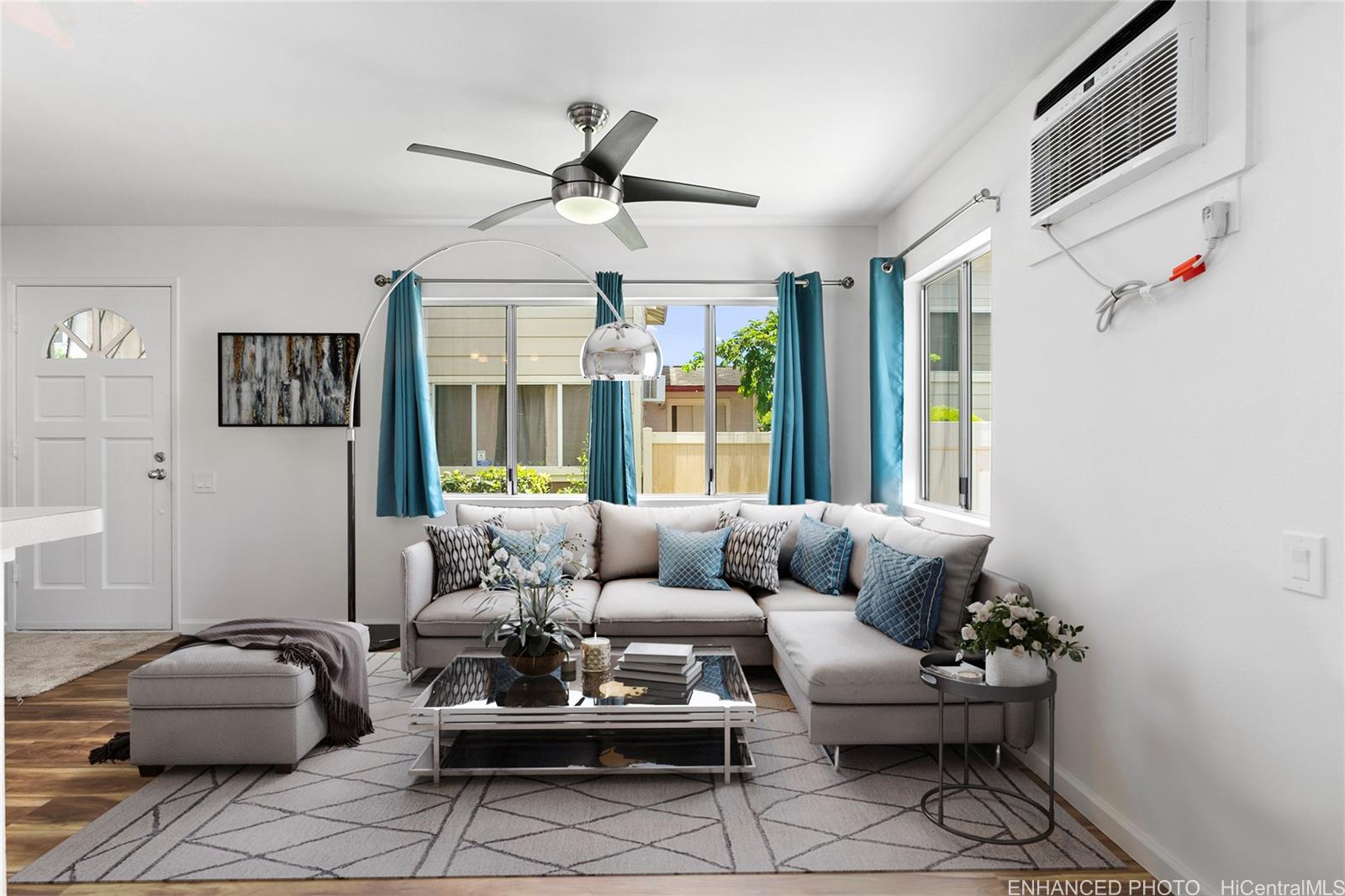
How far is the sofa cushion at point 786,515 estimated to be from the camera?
14.6 feet

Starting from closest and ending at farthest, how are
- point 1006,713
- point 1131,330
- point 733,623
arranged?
point 1131,330
point 1006,713
point 733,623

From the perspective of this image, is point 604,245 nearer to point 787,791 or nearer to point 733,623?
point 733,623

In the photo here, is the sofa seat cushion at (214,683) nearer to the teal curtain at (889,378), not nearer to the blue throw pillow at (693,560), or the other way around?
the blue throw pillow at (693,560)

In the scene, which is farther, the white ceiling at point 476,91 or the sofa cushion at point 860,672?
the sofa cushion at point 860,672

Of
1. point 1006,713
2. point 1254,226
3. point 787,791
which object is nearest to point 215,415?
point 787,791

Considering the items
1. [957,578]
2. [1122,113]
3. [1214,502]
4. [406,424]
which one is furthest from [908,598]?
[406,424]

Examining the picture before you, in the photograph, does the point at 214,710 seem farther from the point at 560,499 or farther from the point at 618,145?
the point at 560,499

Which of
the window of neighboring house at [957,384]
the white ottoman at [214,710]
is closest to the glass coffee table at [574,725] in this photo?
the white ottoman at [214,710]

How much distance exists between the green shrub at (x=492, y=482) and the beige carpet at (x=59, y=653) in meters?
1.91

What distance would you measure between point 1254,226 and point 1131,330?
1.68ft

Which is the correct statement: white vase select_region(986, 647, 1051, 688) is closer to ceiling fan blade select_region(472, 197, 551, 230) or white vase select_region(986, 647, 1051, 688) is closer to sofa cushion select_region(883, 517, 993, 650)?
sofa cushion select_region(883, 517, 993, 650)

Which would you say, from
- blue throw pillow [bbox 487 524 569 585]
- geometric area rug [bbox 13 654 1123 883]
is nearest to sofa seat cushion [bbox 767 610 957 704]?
geometric area rug [bbox 13 654 1123 883]

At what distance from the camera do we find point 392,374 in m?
4.88

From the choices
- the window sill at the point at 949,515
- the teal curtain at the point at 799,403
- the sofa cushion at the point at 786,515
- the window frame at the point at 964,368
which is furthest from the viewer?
the teal curtain at the point at 799,403
